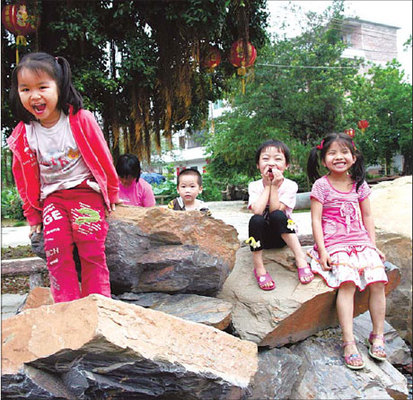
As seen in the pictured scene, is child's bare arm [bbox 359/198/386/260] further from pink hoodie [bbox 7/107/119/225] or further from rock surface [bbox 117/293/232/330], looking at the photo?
pink hoodie [bbox 7/107/119/225]

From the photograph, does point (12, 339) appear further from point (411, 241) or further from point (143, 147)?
point (143, 147)

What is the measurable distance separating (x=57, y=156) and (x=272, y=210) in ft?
4.17

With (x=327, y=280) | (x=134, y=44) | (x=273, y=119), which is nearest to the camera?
(x=327, y=280)

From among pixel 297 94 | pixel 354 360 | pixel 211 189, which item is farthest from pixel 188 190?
pixel 211 189

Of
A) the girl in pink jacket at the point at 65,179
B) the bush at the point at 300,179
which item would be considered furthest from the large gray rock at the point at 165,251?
the bush at the point at 300,179

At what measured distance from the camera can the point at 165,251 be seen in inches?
90.0

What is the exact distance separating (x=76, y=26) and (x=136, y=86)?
0.91 m

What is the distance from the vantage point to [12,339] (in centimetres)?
153

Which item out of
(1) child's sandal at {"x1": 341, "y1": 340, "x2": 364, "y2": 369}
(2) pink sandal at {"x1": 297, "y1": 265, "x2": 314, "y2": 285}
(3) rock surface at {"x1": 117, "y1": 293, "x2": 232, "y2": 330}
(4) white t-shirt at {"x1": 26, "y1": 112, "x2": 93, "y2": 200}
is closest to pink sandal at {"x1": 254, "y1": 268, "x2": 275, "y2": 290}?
(2) pink sandal at {"x1": 297, "y1": 265, "x2": 314, "y2": 285}

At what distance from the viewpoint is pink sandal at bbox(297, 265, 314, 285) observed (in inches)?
94.1

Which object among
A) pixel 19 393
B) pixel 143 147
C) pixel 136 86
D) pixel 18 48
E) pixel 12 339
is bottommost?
pixel 19 393

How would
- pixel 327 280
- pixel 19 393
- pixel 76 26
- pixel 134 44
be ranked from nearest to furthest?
pixel 19 393 < pixel 327 280 < pixel 76 26 < pixel 134 44

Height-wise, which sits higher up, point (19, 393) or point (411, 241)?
point (411, 241)

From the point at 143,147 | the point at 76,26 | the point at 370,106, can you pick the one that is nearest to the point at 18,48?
the point at 76,26
